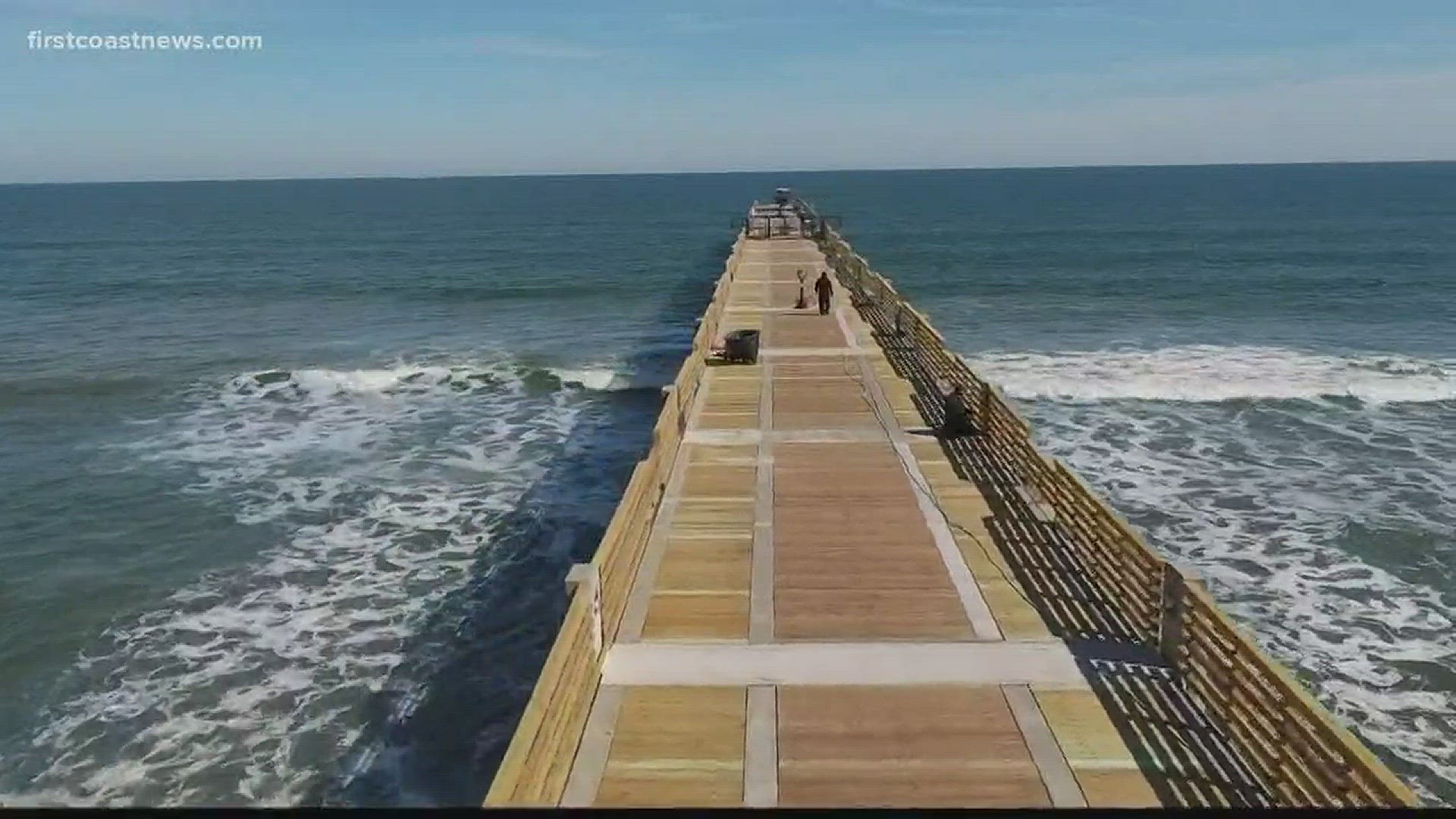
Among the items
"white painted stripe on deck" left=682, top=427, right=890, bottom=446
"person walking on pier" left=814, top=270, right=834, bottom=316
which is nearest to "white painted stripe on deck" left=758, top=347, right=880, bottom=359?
"person walking on pier" left=814, top=270, right=834, bottom=316

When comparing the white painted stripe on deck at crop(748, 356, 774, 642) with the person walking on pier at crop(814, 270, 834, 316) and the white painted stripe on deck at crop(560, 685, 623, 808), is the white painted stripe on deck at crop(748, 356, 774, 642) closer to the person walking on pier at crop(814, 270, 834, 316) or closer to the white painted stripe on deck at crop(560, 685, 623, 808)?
the white painted stripe on deck at crop(560, 685, 623, 808)

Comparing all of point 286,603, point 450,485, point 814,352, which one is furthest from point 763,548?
point 814,352

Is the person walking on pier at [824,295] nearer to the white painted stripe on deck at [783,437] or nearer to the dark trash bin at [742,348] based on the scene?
the dark trash bin at [742,348]

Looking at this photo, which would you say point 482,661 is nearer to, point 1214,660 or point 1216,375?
point 1214,660

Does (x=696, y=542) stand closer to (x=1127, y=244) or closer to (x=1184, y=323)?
(x=1184, y=323)

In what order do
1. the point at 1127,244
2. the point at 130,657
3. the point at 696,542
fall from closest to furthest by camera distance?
the point at 696,542 < the point at 130,657 < the point at 1127,244

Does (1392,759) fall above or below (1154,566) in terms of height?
below

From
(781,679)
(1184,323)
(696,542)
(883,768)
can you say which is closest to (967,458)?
(696,542)
